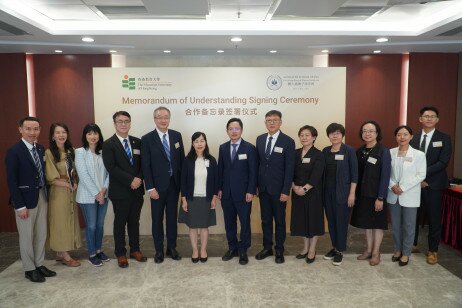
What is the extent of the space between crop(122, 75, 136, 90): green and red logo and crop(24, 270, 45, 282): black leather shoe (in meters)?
2.45

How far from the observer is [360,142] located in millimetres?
5465

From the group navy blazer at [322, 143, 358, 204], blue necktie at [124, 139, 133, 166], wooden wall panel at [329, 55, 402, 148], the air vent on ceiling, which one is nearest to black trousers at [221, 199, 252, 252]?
navy blazer at [322, 143, 358, 204]

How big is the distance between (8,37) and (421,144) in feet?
16.3

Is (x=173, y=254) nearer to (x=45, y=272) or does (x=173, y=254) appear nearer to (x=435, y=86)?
(x=45, y=272)

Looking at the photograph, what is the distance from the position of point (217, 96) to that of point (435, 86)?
3.39 meters

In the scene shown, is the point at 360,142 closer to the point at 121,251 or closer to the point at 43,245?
the point at 121,251

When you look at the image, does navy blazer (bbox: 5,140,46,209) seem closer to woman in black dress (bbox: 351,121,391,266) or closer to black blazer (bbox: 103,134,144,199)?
black blazer (bbox: 103,134,144,199)

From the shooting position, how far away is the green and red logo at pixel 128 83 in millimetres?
4688

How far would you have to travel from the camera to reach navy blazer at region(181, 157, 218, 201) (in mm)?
3730

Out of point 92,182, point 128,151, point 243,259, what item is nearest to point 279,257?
point 243,259

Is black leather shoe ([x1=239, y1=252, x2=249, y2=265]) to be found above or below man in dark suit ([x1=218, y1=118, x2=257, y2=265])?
below

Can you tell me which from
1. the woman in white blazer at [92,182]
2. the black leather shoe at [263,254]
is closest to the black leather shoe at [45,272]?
the woman in white blazer at [92,182]

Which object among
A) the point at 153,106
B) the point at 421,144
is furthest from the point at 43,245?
the point at 421,144

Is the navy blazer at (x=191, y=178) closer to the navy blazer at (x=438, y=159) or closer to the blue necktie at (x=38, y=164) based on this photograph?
the blue necktie at (x=38, y=164)
